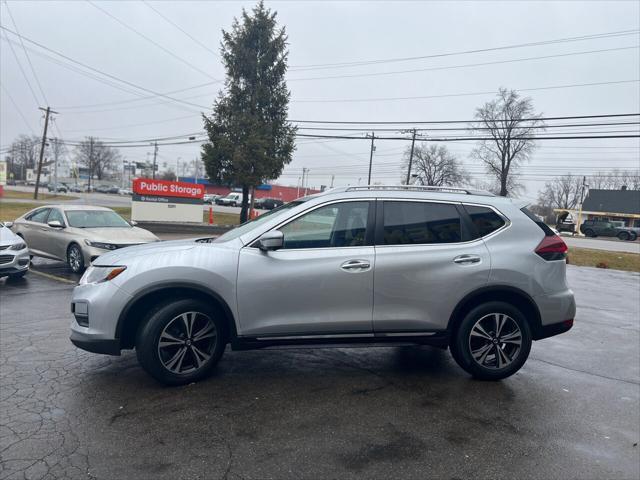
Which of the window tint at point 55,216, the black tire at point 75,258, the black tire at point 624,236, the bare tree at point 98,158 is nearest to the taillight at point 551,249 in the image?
the black tire at point 75,258

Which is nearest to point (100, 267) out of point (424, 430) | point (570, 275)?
point (424, 430)

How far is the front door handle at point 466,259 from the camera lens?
4.27m

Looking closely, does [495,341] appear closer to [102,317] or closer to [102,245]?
[102,317]

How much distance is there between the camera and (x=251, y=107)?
28281 mm

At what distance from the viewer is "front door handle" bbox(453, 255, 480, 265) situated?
4.27 meters

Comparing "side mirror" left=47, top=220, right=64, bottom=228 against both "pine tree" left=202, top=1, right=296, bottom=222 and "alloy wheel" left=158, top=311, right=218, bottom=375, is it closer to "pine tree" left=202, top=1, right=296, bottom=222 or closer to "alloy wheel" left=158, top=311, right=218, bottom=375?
"alloy wheel" left=158, top=311, right=218, bottom=375

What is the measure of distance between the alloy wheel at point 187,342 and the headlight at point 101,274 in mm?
666

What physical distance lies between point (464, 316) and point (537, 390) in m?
1.05

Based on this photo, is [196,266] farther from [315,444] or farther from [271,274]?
[315,444]

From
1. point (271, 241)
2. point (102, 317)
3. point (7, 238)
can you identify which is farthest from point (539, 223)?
point (7, 238)

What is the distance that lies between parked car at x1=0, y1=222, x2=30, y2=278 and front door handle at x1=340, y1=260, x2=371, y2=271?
24.4 ft

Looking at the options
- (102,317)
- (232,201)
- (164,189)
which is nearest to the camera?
(102,317)

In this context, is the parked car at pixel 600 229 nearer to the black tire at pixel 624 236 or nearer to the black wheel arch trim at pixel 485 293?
the black tire at pixel 624 236

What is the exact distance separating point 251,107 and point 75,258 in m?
20.6
